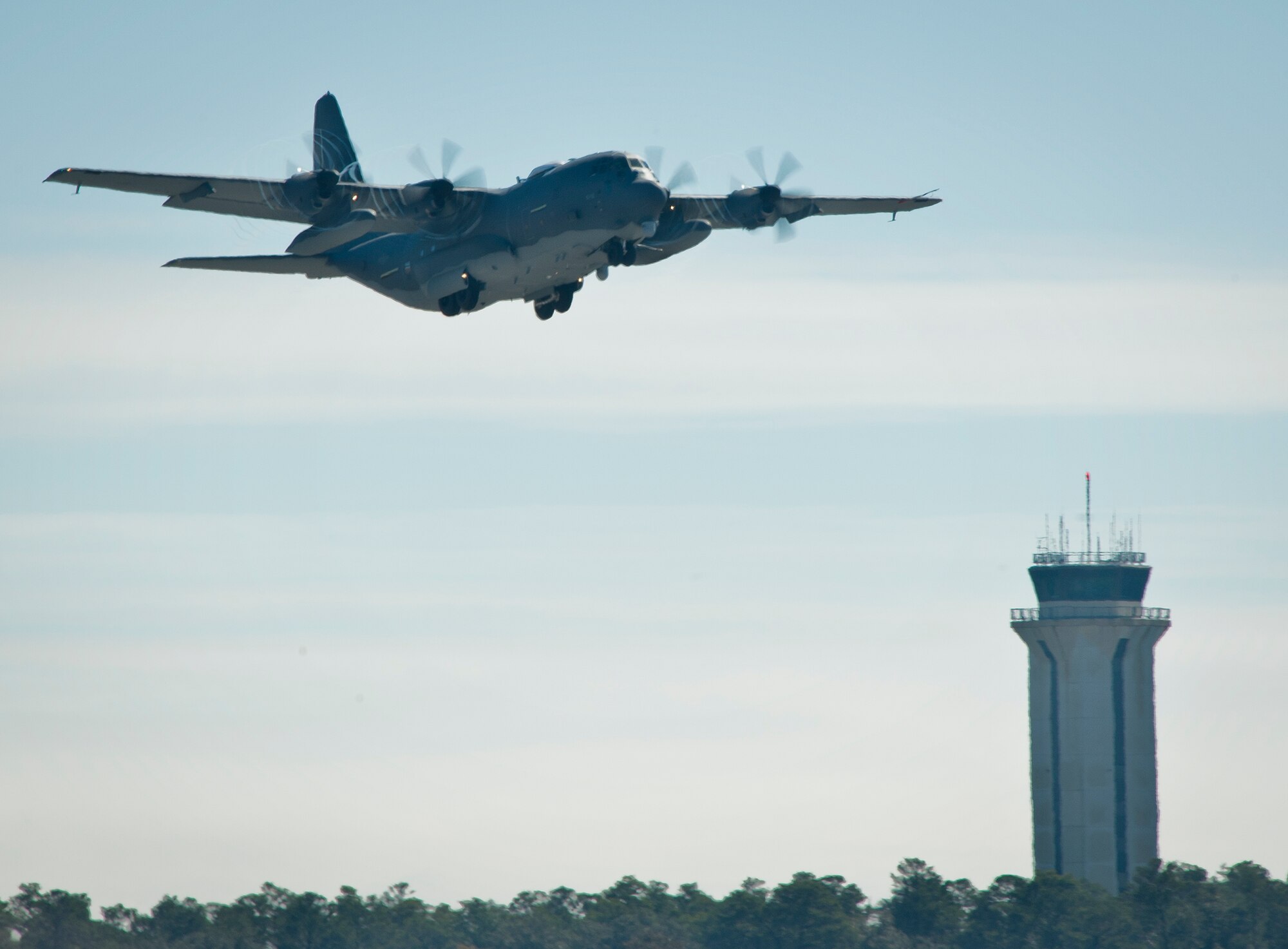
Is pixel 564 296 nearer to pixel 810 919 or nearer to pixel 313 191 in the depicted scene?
pixel 313 191

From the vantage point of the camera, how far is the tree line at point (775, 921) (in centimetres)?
15288

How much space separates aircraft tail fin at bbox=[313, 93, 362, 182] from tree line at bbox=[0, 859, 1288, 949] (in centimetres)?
8293

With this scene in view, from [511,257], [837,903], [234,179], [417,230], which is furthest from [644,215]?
[837,903]

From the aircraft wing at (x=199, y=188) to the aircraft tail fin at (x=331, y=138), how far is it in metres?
18.9

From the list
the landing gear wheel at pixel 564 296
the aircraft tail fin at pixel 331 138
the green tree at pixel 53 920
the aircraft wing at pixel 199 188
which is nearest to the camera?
the aircraft wing at pixel 199 188

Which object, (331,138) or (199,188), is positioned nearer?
(199,188)

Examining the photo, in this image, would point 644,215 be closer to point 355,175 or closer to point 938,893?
point 355,175

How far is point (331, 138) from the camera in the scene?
289ft

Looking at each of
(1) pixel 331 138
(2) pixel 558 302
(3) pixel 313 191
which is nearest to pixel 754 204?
(2) pixel 558 302

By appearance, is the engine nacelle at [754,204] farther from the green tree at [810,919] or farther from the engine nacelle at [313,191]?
the green tree at [810,919]

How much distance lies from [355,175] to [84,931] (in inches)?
3751

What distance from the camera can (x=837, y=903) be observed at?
15638 centimetres

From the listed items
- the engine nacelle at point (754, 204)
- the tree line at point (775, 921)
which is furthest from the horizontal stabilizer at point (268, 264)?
the tree line at point (775, 921)

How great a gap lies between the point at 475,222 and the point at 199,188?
10.1 meters
